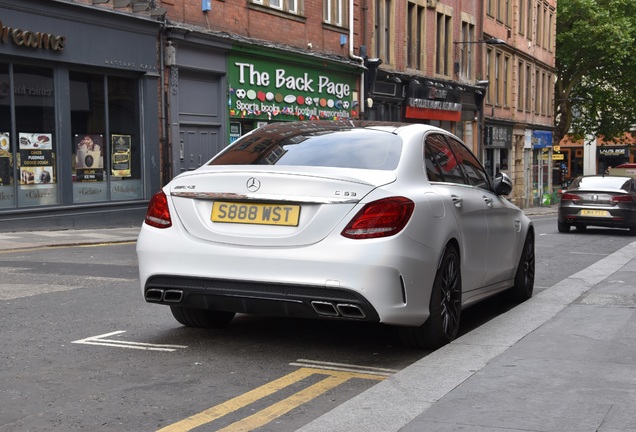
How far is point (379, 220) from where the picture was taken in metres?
5.79

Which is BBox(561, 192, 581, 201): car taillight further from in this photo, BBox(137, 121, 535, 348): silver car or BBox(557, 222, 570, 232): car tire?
BBox(137, 121, 535, 348): silver car

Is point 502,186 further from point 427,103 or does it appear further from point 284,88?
point 427,103

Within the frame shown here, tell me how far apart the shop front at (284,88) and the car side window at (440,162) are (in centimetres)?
1711

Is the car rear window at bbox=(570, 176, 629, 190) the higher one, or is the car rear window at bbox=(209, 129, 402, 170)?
the car rear window at bbox=(209, 129, 402, 170)

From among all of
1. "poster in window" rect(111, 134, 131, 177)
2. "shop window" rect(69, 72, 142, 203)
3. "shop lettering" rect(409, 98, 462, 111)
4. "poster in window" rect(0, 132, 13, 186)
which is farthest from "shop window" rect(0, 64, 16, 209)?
"shop lettering" rect(409, 98, 462, 111)

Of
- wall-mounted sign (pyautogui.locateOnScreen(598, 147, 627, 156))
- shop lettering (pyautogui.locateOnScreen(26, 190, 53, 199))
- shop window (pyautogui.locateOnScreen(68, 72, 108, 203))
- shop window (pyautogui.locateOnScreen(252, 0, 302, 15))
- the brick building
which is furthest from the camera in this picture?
wall-mounted sign (pyautogui.locateOnScreen(598, 147, 627, 156))

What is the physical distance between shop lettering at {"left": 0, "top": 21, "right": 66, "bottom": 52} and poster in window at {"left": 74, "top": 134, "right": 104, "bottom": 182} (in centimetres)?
199

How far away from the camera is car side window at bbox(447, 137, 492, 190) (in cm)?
771

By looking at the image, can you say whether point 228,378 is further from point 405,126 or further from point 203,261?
point 405,126

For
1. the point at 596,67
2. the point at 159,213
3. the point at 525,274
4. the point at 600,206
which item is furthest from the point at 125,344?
the point at 596,67

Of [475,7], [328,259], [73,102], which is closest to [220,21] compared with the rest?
[73,102]

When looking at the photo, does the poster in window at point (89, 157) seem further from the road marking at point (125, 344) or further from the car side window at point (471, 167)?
the road marking at point (125, 344)

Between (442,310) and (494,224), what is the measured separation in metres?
1.59

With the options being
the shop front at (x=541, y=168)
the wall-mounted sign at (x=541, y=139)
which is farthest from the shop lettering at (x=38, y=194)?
the wall-mounted sign at (x=541, y=139)
